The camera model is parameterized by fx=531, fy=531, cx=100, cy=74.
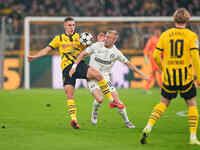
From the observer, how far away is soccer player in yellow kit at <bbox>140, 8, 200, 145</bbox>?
741 centimetres

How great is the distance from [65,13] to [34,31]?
4.50 meters

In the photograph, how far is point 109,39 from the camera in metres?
9.88

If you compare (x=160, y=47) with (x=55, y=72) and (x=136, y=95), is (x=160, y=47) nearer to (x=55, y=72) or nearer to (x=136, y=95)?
(x=136, y=95)

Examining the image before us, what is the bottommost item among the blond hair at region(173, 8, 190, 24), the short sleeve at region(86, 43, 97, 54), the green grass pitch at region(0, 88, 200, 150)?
the green grass pitch at region(0, 88, 200, 150)

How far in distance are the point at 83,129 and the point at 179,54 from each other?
2.70m

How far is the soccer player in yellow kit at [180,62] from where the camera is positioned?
7410 mm

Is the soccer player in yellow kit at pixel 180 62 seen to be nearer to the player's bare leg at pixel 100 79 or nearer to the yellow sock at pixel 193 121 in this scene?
the yellow sock at pixel 193 121

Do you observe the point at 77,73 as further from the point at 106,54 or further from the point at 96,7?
the point at 96,7

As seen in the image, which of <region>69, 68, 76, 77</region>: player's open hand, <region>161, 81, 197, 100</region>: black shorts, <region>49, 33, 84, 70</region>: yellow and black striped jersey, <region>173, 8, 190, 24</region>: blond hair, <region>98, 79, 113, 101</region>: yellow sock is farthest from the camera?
<region>98, 79, 113, 101</region>: yellow sock

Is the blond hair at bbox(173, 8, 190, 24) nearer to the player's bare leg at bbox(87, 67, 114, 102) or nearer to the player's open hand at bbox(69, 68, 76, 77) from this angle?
the player's open hand at bbox(69, 68, 76, 77)

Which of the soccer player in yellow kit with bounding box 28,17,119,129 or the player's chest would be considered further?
the player's chest

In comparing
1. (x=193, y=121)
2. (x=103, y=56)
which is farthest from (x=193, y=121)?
(x=103, y=56)

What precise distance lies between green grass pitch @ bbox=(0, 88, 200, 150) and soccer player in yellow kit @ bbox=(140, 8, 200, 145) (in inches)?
17.1

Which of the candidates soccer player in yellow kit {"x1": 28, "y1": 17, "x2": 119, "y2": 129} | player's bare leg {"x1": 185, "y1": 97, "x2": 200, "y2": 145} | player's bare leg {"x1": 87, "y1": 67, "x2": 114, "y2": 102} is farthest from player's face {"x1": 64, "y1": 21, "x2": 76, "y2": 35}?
player's bare leg {"x1": 185, "y1": 97, "x2": 200, "y2": 145}
